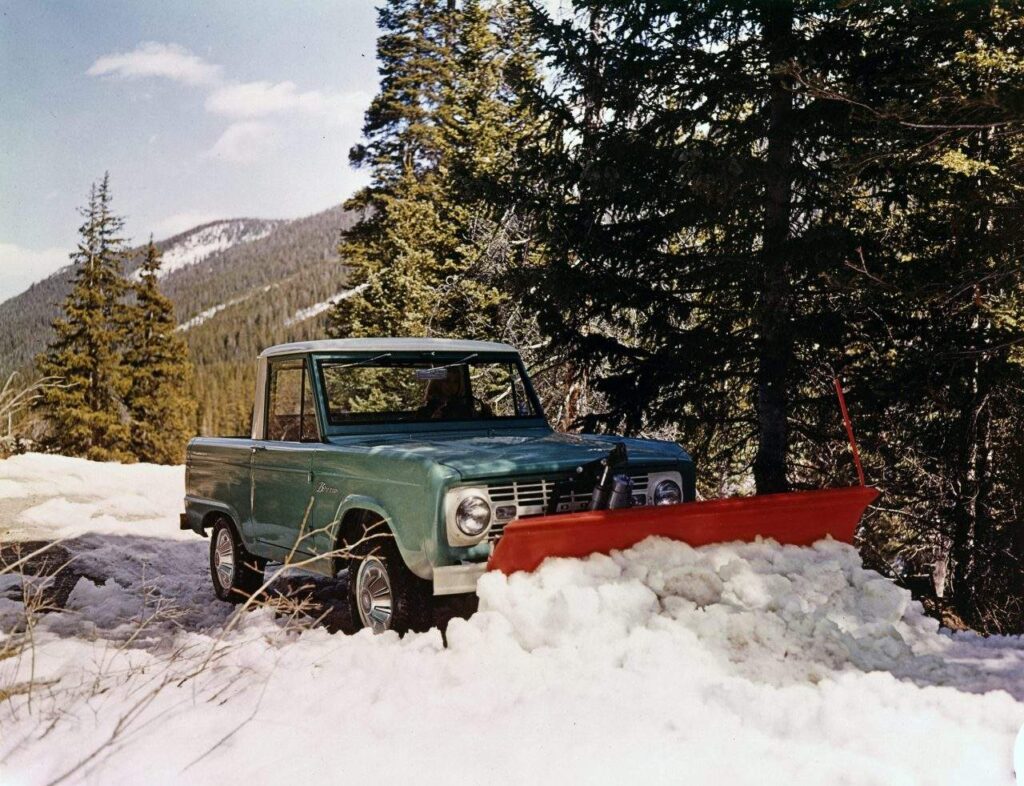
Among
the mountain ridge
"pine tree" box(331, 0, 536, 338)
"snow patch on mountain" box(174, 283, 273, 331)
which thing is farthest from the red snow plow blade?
"snow patch on mountain" box(174, 283, 273, 331)

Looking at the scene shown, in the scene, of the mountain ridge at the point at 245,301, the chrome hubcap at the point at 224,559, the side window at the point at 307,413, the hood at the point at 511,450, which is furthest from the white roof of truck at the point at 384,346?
the mountain ridge at the point at 245,301

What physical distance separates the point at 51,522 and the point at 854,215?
1062cm

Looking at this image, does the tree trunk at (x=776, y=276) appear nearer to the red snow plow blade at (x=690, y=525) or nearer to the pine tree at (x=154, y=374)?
the red snow plow blade at (x=690, y=525)

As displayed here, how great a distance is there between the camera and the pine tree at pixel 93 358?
31.3 meters

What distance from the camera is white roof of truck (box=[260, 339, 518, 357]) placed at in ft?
21.2

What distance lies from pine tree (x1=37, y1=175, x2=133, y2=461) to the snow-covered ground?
94.3 ft

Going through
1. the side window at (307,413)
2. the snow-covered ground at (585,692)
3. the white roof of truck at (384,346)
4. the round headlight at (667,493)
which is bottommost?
the snow-covered ground at (585,692)


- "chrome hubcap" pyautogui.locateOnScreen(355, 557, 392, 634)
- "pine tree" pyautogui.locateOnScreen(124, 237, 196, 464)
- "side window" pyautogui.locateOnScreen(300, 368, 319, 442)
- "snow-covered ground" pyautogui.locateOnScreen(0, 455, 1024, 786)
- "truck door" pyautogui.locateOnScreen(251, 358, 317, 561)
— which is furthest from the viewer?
"pine tree" pyautogui.locateOnScreen(124, 237, 196, 464)

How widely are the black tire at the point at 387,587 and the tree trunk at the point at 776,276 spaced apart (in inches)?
176

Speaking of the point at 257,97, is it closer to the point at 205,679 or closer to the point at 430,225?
the point at 205,679

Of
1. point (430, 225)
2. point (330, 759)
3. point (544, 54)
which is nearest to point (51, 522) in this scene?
point (544, 54)

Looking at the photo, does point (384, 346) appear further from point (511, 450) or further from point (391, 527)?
point (391, 527)

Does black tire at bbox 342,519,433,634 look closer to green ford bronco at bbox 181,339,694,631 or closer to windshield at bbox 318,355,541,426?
green ford bronco at bbox 181,339,694,631

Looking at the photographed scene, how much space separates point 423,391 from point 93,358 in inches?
1167
